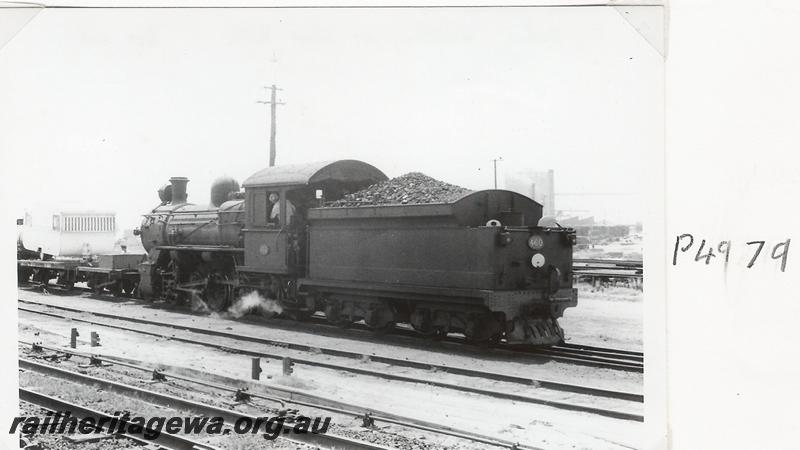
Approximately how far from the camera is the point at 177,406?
6.44 m

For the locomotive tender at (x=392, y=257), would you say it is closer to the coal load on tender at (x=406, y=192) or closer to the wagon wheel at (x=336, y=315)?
the wagon wheel at (x=336, y=315)

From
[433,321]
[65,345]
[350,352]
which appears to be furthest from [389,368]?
[65,345]

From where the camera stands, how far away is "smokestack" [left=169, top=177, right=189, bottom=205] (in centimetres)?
1485

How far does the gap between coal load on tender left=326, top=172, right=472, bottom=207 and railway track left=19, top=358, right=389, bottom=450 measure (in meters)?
4.06

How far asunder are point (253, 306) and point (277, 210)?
7.52 ft

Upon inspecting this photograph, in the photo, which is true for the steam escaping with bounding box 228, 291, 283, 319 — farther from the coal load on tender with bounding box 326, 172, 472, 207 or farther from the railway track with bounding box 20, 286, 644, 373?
the coal load on tender with bounding box 326, 172, 472, 207

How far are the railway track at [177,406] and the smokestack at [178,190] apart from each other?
22.7 feet

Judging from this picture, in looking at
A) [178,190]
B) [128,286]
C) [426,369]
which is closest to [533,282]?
[426,369]

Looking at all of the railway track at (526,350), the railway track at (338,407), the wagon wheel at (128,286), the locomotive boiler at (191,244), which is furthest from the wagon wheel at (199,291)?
the railway track at (338,407)

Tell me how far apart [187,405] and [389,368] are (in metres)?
2.60

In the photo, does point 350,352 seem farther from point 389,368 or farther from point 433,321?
point 433,321

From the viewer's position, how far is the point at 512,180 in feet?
25.5

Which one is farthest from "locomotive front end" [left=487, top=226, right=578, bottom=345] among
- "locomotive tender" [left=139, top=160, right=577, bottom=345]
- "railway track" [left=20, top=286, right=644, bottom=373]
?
"railway track" [left=20, top=286, right=644, bottom=373]

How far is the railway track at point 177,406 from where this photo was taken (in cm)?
532
